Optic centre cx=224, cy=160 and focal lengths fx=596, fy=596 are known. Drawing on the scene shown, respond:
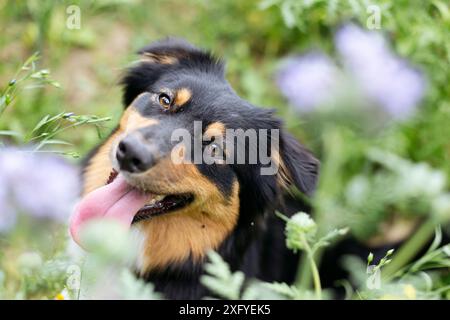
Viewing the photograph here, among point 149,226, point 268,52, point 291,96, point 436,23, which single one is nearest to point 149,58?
point 149,226

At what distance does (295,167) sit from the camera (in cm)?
325

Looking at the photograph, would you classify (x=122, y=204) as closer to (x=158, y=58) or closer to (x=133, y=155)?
(x=133, y=155)

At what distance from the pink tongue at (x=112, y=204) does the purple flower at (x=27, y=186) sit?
6.7 inches

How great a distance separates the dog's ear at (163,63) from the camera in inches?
140

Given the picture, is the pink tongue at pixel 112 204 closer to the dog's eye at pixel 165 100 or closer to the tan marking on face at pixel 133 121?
the tan marking on face at pixel 133 121

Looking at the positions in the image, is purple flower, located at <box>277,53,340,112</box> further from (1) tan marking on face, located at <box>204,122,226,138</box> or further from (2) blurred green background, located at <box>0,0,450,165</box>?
(1) tan marking on face, located at <box>204,122,226,138</box>

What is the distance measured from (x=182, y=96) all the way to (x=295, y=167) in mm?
726

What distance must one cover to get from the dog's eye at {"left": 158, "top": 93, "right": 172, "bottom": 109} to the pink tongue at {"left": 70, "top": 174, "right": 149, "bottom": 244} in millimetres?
462

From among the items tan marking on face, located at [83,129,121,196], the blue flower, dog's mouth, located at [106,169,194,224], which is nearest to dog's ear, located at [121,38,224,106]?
tan marking on face, located at [83,129,121,196]

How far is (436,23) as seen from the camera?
163 inches

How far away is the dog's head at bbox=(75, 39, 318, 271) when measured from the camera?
9.84 feet

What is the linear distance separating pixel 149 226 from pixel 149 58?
107cm

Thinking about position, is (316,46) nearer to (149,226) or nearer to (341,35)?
(341,35)

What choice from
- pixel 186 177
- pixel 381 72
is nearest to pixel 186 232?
pixel 186 177
